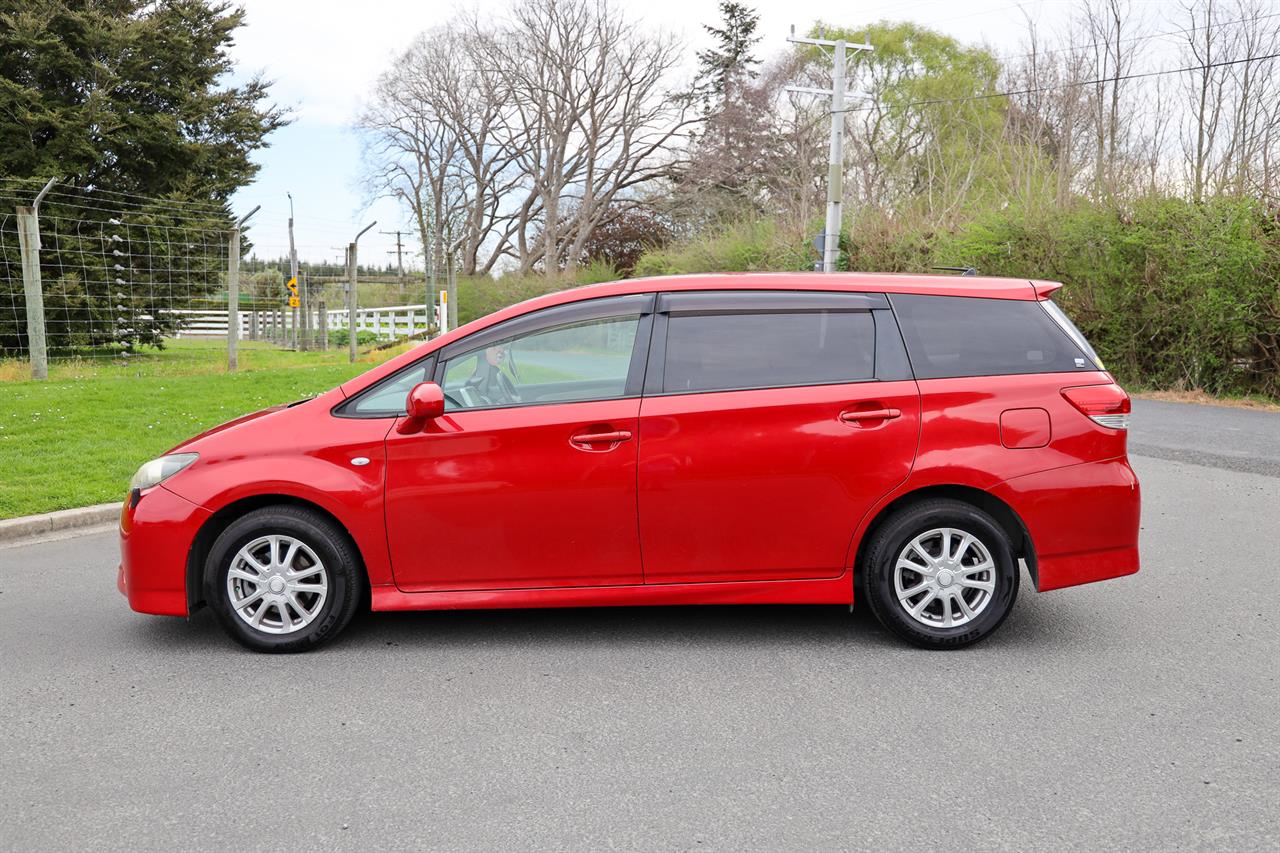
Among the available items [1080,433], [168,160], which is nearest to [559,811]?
[1080,433]

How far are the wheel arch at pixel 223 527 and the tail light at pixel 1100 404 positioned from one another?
3.27 meters

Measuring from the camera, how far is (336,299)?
62.7m

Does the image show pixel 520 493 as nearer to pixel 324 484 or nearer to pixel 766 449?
pixel 324 484

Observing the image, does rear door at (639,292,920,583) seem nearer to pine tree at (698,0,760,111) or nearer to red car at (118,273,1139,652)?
red car at (118,273,1139,652)

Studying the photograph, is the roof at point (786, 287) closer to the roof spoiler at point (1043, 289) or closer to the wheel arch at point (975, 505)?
the roof spoiler at point (1043, 289)

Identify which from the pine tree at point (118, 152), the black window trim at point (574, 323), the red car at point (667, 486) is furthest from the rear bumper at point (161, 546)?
the pine tree at point (118, 152)

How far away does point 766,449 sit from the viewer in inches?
177

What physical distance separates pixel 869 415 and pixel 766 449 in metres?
0.49

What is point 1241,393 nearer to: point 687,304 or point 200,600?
point 687,304

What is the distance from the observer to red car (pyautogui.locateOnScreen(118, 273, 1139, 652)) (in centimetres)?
450

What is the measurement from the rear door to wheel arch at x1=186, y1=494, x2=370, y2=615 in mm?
1379

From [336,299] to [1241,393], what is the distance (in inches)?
2167

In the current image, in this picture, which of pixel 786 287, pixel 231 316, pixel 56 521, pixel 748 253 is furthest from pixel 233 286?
pixel 748 253

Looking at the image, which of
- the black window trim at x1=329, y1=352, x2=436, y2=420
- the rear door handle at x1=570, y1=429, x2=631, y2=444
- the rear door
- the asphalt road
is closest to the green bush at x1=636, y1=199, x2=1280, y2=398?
the asphalt road
